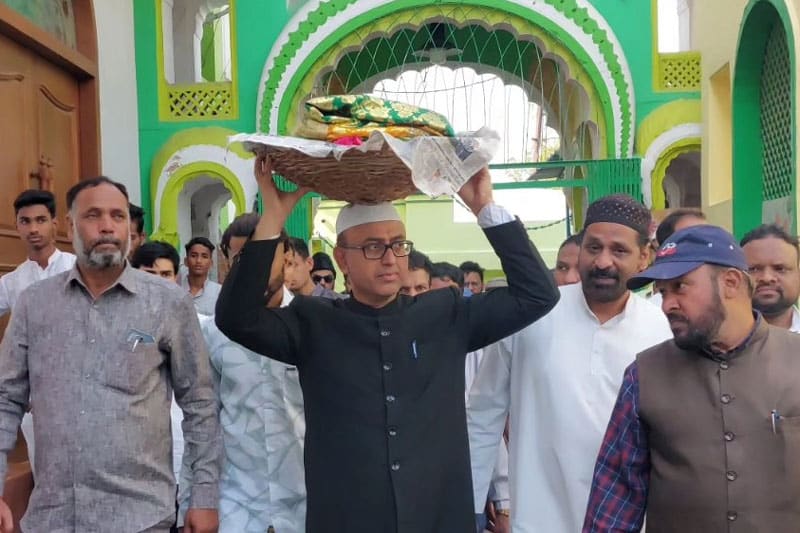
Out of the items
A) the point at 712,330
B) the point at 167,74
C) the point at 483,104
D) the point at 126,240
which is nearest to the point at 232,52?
the point at 167,74

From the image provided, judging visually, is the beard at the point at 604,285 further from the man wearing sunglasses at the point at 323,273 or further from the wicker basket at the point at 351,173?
the man wearing sunglasses at the point at 323,273

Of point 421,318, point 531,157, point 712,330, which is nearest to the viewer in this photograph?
point 712,330

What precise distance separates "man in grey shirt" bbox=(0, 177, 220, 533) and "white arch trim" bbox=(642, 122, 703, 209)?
7.80 m

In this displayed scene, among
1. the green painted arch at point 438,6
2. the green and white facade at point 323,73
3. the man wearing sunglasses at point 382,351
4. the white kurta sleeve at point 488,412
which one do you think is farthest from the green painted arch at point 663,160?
A: the man wearing sunglasses at point 382,351

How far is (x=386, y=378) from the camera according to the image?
2340 millimetres

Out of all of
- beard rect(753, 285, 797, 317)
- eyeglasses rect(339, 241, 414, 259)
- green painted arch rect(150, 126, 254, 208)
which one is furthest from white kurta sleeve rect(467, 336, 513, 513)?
green painted arch rect(150, 126, 254, 208)

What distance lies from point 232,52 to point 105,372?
811cm

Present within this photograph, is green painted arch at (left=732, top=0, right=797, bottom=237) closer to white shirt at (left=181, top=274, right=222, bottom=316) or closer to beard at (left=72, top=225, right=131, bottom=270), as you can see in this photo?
white shirt at (left=181, top=274, right=222, bottom=316)

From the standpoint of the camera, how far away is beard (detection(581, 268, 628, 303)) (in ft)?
8.49

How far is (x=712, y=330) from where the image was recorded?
6.46 feet

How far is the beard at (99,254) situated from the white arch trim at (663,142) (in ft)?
25.8

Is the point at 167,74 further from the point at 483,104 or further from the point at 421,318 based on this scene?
the point at 421,318

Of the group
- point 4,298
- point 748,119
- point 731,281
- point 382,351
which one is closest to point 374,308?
point 382,351

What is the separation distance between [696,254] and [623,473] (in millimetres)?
586
